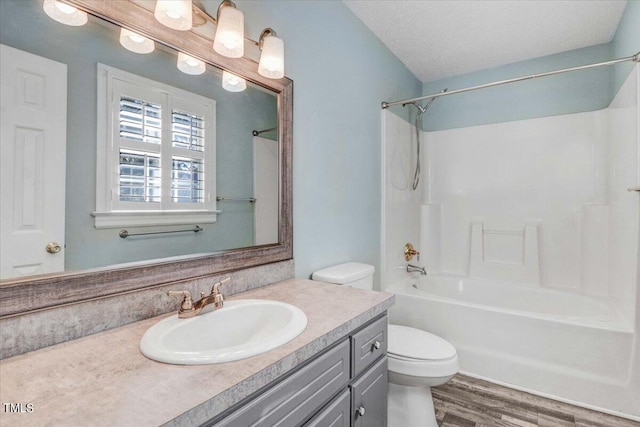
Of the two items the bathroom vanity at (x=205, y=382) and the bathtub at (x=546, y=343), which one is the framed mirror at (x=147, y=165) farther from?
the bathtub at (x=546, y=343)

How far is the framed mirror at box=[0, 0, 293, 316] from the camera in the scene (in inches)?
34.8

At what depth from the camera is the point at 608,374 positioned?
6.13 ft

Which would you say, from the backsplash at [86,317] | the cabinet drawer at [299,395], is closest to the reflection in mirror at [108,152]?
the backsplash at [86,317]

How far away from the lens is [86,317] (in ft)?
2.95

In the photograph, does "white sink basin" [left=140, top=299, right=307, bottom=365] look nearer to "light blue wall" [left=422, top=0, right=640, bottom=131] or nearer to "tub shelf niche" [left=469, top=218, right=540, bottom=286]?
"tub shelf niche" [left=469, top=218, right=540, bottom=286]

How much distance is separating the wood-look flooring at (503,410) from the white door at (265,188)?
4.70ft

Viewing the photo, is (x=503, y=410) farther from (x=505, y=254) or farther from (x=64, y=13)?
(x=64, y=13)

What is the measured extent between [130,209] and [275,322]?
1.97ft

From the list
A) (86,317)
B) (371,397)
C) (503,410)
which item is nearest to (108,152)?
(86,317)

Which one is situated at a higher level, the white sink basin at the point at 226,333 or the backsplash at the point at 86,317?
the backsplash at the point at 86,317

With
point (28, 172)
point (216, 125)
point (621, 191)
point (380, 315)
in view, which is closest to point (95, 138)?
point (28, 172)

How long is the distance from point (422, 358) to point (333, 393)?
30.6 inches

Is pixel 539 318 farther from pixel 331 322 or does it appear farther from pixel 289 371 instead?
pixel 289 371

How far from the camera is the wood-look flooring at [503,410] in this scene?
1.78m
